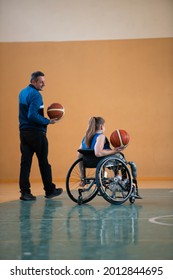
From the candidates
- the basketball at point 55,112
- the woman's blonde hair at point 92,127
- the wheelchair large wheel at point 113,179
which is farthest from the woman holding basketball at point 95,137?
the basketball at point 55,112

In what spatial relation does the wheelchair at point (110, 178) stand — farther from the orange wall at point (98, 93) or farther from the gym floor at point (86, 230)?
the orange wall at point (98, 93)

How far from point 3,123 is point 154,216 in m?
5.14

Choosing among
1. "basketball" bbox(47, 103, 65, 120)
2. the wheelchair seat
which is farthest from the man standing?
the wheelchair seat

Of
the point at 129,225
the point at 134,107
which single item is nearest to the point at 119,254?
the point at 129,225

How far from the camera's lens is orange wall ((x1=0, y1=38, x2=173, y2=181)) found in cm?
930

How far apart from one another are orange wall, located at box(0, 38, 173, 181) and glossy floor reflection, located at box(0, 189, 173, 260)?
3.33 m

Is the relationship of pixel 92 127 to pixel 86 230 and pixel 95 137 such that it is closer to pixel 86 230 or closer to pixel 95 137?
pixel 95 137

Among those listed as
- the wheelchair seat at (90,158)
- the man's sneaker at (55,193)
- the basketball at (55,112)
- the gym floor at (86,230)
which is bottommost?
the gym floor at (86,230)

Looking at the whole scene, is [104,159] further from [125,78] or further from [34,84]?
[125,78]

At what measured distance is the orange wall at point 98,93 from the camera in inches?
366

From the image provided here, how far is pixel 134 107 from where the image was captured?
369 inches

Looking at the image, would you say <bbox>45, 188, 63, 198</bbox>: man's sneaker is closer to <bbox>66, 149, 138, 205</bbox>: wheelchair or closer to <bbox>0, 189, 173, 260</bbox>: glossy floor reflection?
<bbox>0, 189, 173, 260</bbox>: glossy floor reflection
